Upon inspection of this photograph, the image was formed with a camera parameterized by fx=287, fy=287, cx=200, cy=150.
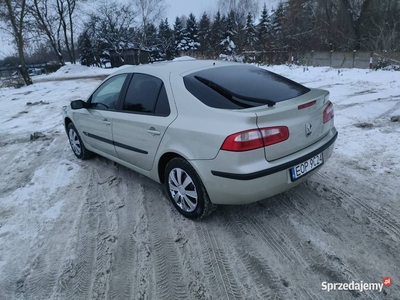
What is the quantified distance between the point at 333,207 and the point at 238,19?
157 ft

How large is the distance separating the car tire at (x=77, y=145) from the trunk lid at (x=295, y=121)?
338 cm

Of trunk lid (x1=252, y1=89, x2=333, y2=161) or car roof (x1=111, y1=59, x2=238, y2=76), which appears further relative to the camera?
car roof (x1=111, y1=59, x2=238, y2=76)

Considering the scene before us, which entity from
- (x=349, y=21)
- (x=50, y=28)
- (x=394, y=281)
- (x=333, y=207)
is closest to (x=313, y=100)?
(x=333, y=207)

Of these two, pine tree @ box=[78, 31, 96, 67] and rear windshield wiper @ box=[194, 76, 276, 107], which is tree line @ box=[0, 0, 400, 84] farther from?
rear windshield wiper @ box=[194, 76, 276, 107]

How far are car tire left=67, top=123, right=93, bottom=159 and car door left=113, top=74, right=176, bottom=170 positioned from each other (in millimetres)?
1353

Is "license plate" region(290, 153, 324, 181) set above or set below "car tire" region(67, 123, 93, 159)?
above

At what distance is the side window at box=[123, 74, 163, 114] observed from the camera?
3.19 m

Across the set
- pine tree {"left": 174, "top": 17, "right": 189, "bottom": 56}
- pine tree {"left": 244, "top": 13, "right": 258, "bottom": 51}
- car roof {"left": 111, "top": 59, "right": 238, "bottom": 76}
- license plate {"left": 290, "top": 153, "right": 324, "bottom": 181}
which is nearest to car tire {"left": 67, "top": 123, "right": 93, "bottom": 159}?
car roof {"left": 111, "top": 59, "right": 238, "bottom": 76}

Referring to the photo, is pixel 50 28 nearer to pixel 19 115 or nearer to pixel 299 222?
pixel 19 115

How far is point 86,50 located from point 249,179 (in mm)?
45709

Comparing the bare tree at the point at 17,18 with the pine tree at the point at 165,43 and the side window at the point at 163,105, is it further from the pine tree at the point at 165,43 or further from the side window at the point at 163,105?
the pine tree at the point at 165,43

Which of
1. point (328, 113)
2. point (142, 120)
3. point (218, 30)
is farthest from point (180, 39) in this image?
point (328, 113)

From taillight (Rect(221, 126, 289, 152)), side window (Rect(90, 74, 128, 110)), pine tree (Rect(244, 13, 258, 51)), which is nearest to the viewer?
taillight (Rect(221, 126, 289, 152))

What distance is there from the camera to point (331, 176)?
3.79 metres
